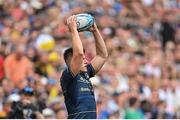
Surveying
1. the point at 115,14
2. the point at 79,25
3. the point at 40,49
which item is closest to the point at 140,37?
the point at 115,14

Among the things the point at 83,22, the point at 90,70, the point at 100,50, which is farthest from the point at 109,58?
the point at 83,22

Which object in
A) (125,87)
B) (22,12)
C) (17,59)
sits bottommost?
(125,87)

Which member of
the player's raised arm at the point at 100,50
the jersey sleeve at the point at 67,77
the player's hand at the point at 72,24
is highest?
the player's hand at the point at 72,24

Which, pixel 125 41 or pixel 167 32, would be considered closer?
pixel 125 41

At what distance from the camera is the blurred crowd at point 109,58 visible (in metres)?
13.3

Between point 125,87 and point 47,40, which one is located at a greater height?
point 47,40

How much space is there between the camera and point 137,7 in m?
19.9

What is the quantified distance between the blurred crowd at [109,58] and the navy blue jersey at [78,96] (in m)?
2.58

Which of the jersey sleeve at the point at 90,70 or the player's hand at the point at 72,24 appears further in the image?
the jersey sleeve at the point at 90,70

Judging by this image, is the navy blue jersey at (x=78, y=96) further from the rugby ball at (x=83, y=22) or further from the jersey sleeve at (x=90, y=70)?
the rugby ball at (x=83, y=22)

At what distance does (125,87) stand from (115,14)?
3745mm

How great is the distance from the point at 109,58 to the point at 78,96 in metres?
9.40

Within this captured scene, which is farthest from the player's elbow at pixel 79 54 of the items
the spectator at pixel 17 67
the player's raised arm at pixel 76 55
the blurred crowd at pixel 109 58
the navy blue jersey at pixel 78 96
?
the spectator at pixel 17 67

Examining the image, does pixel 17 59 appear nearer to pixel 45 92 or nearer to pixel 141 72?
pixel 45 92
